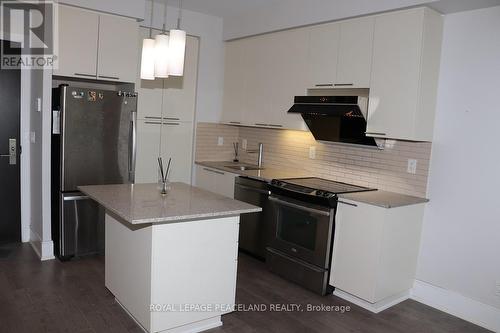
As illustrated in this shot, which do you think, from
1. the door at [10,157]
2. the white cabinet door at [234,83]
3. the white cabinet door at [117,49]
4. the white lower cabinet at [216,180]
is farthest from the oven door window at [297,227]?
the door at [10,157]

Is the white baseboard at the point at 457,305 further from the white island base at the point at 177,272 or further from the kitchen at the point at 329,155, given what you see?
the white island base at the point at 177,272

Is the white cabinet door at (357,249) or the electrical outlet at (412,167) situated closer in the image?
the white cabinet door at (357,249)

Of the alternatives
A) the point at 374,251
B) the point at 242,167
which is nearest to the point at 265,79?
the point at 242,167

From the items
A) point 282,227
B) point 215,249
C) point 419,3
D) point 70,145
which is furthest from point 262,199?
point 419,3

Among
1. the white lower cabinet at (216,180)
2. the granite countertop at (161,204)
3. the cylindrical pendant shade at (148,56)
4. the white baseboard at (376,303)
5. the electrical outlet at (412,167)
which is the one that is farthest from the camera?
the white lower cabinet at (216,180)

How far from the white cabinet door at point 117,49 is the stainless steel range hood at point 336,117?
176cm

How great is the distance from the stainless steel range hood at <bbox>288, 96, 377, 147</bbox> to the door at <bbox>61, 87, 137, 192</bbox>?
5.67 ft

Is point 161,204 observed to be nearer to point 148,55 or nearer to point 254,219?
point 148,55

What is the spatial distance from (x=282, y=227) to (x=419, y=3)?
87.1 inches

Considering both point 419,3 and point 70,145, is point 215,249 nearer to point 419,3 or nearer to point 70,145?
point 70,145

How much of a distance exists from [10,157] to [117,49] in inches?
63.8

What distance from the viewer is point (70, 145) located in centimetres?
392

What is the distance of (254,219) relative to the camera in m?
4.29

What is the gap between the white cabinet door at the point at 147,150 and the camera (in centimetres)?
471
